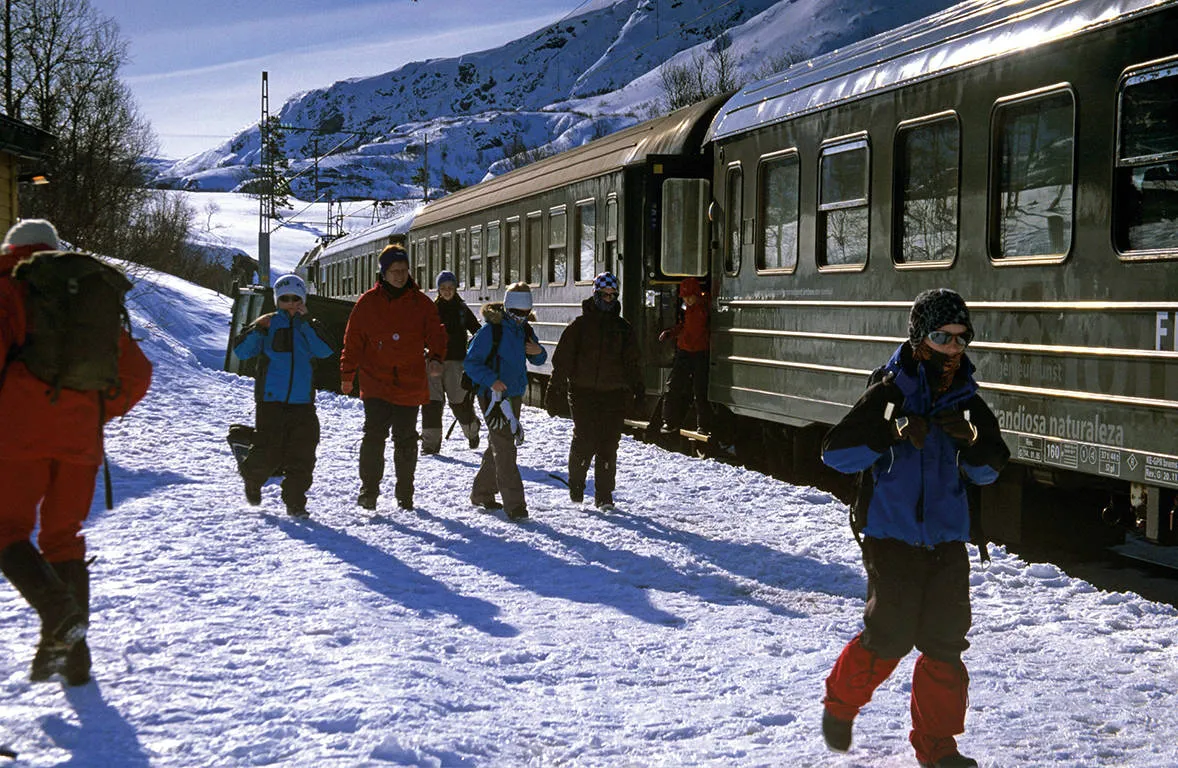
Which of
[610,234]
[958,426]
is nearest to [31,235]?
[958,426]

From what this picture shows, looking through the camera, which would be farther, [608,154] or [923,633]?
[608,154]

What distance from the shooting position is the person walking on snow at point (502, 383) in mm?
8938

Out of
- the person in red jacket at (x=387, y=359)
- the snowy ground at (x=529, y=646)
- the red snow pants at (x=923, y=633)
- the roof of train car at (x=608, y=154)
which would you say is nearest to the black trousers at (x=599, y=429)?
the snowy ground at (x=529, y=646)

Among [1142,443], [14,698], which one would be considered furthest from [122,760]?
[1142,443]

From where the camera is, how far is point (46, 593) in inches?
179

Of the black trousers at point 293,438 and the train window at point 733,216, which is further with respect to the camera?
the train window at point 733,216

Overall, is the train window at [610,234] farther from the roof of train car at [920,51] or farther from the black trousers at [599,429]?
the black trousers at [599,429]

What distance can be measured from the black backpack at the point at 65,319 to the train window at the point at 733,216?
23.6ft

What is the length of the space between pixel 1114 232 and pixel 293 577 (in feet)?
15.1

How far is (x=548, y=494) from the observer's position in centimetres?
1027

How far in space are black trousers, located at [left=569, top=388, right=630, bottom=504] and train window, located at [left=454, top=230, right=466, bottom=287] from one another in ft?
38.3

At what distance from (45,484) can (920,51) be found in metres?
6.12

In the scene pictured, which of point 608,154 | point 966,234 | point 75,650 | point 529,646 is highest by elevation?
point 608,154

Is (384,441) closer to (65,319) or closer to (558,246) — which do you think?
(65,319)
